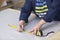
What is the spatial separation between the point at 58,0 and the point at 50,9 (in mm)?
83

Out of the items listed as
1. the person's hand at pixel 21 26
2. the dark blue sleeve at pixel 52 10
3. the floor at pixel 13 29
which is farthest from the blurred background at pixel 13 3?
the dark blue sleeve at pixel 52 10

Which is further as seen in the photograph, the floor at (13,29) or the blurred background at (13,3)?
the blurred background at (13,3)

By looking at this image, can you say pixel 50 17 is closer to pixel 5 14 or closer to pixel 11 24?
pixel 11 24

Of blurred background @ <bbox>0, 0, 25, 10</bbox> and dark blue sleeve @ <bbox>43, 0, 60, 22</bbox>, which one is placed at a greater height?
dark blue sleeve @ <bbox>43, 0, 60, 22</bbox>

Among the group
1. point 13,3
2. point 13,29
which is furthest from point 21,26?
point 13,3

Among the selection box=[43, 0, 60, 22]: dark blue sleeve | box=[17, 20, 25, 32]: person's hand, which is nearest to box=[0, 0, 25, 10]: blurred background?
box=[17, 20, 25, 32]: person's hand

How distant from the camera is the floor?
1.06 metres

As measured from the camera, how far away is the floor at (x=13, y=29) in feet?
3.49

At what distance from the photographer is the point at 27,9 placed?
129 centimetres

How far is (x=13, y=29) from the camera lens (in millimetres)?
1178

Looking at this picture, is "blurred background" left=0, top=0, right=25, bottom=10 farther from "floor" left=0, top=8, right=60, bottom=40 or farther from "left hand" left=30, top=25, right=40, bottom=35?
"left hand" left=30, top=25, right=40, bottom=35

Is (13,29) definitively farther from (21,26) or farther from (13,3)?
(13,3)

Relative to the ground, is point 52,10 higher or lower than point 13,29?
higher

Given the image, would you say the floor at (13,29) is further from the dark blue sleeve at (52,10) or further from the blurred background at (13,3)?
the blurred background at (13,3)
